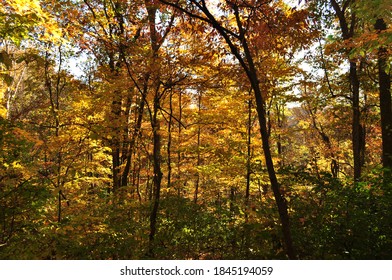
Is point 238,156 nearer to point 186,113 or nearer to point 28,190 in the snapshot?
point 186,113

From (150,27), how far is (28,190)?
6.14 metres

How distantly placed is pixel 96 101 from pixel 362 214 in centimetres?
779

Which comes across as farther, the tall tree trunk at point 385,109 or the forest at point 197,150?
the tall tree trunk at point 385,109

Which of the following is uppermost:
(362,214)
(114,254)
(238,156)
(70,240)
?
(238,156)

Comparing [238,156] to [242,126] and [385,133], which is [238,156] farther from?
[385,133]

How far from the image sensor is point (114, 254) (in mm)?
6316

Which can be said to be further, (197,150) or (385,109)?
(197,150)

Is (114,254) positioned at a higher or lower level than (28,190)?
lower

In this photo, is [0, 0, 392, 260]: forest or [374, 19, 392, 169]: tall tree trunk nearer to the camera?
[0, 0, 392, 260]: forest

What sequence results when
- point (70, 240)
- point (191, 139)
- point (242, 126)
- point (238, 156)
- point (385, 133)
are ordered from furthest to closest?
point (191, 139), point (242, 126), point (238, 156), point (385, 133), point (70, 240)

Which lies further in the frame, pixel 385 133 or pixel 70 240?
pixel 385 133

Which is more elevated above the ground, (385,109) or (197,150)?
(385,109)
